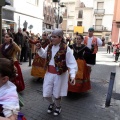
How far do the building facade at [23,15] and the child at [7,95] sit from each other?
45.2ft

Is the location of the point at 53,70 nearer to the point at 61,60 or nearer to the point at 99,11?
the point at 61,60

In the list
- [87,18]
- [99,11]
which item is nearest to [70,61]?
[99,11]

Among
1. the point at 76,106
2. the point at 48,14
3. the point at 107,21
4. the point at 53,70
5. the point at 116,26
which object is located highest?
the point at 48,14

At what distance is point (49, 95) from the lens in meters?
4.07

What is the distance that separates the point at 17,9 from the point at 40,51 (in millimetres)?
14948

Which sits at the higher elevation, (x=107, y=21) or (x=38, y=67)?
(x=107, y=21)

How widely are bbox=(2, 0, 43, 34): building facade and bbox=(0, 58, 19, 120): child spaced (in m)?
13.8

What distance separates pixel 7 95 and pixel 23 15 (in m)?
18.1

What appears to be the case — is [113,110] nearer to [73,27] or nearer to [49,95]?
[49,95]

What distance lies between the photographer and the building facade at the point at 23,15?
16688mm

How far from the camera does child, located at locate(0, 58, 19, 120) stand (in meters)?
1.76

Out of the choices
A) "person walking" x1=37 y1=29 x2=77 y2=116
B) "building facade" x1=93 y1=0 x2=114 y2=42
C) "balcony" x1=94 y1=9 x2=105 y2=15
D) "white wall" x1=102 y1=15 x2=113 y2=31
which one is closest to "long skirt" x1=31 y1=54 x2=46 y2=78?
"person walking" x1=37 y1=29 x2=77 y2=116

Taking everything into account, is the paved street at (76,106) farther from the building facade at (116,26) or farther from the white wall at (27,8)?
the building facade at (116,26)

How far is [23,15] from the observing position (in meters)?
19.2
